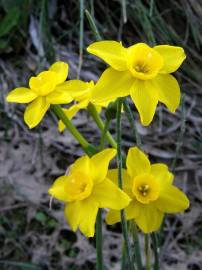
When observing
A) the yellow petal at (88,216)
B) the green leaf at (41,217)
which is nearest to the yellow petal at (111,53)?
the yellow petal at (88,216)

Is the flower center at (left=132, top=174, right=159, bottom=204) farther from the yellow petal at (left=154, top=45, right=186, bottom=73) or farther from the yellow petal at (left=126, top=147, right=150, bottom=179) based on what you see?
the yellow petal at (left=154, top=45, right=186, bottom=73)

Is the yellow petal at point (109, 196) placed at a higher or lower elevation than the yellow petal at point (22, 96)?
lower

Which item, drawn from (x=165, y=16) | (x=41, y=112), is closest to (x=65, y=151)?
(x=165, y=16)

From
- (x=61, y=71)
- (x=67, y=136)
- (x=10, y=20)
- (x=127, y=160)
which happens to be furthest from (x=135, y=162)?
(x=10, y=20)

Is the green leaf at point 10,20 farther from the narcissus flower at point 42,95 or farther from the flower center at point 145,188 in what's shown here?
the flower center at point 145,188

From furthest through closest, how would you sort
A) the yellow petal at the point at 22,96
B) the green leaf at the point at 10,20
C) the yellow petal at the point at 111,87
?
the green leaf at the point at 10,20, the yellow petal at the point at 22,96, the yellow petal at the point at 111,87

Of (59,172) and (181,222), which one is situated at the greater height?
(59,172)

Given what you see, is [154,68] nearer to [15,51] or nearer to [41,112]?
[41,112]
